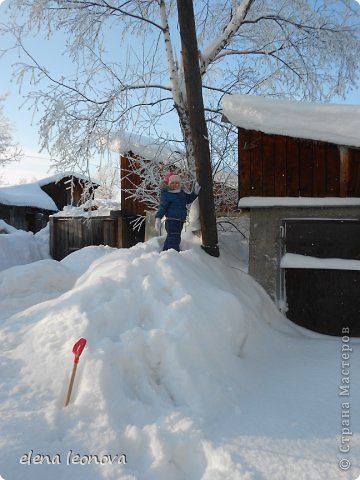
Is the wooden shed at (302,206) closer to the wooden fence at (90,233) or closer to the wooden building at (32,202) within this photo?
the wooden fence at (90,233)

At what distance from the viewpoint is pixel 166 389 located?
304 centimetres

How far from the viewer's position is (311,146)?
19.0 ft

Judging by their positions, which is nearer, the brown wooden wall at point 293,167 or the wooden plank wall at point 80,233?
the brown wooden wall at point 293,167

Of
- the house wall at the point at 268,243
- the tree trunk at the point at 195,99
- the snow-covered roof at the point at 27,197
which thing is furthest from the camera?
the snow-covered roof at the point at 27,197

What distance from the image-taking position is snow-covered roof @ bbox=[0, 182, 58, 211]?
24328 mm

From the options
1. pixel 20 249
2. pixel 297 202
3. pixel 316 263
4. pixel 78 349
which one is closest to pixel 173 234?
pixel 297 202

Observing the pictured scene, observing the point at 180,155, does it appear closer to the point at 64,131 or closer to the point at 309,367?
the point at 64,131

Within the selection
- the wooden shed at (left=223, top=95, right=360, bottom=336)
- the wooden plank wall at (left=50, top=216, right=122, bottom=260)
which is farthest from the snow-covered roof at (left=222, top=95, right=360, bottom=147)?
the wooden plank wall at (left=50, top=216, right=122, bottom=260)

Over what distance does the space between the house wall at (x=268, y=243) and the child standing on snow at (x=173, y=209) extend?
1126 mm

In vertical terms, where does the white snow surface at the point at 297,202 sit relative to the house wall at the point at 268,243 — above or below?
above

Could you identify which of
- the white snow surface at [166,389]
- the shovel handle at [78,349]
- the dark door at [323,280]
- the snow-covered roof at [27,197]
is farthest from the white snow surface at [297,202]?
the snow-covered roof at [27,197]

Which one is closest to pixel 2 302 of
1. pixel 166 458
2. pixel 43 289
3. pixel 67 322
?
pixel 43 289

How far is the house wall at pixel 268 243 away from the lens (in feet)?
19.7

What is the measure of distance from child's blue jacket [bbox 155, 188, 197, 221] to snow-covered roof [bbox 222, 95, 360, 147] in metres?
1.42
